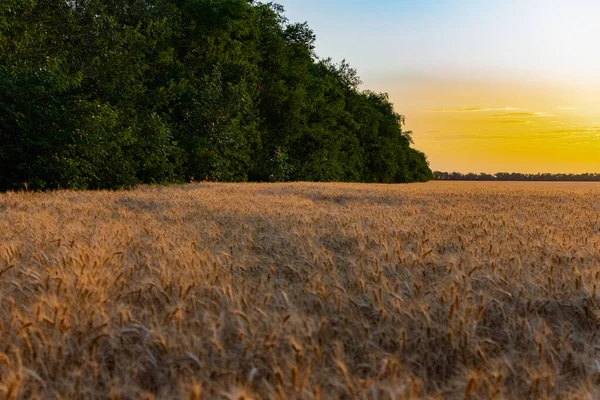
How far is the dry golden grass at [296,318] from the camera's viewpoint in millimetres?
2191

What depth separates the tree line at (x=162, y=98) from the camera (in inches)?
626

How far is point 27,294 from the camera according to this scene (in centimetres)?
333

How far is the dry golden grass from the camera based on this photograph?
2.19 meters

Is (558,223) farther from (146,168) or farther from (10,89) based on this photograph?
(146,168)

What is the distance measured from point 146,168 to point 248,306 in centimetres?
2053

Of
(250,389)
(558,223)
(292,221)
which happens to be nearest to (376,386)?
(250,389)

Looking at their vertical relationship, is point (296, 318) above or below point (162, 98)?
below

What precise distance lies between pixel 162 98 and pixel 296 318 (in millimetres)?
23158

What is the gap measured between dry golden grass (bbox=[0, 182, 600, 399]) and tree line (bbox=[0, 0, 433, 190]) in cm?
1166

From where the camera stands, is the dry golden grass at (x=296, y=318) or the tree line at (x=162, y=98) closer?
the dry golden grass at (x=296, y=318)

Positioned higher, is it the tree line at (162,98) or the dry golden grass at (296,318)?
the tree line at (162,98)

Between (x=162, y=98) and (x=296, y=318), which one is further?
(x=162, y=98)

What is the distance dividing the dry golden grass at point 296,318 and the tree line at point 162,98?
1166 centimetres

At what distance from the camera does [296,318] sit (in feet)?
8.96
